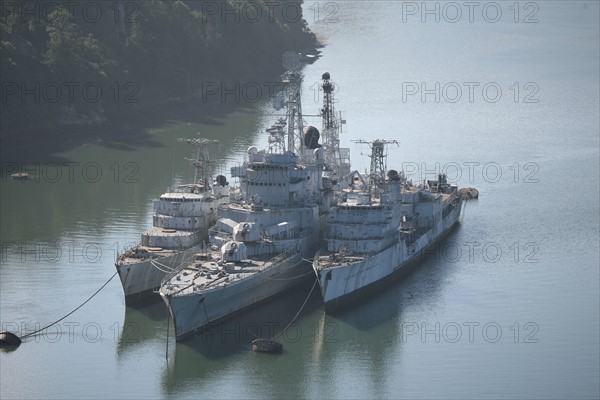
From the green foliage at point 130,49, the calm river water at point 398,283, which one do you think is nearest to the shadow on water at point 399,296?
the calm river water at point 398,283

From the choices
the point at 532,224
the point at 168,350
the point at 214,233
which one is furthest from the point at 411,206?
the point at 168,350

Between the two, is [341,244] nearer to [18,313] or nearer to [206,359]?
[206,359]

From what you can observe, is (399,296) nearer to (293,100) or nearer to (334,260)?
(334,260)

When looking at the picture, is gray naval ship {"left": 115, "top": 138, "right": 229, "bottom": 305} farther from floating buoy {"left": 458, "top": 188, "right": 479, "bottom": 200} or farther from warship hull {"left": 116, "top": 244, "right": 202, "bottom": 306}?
floating buoy {"left": 458, "top": 188, "right": 479, "bottom": 200}

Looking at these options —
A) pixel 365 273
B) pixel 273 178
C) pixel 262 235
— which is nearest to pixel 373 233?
pixel 365 273

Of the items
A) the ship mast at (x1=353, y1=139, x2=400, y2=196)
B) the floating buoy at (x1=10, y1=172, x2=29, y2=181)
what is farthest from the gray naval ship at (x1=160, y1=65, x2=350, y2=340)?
the floating buoy at (x1=10, y1=172, x2=29, y2=181)

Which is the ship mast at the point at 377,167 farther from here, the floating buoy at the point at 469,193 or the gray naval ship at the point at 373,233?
the floating buoy at the point at 469,193

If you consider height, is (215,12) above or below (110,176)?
above
